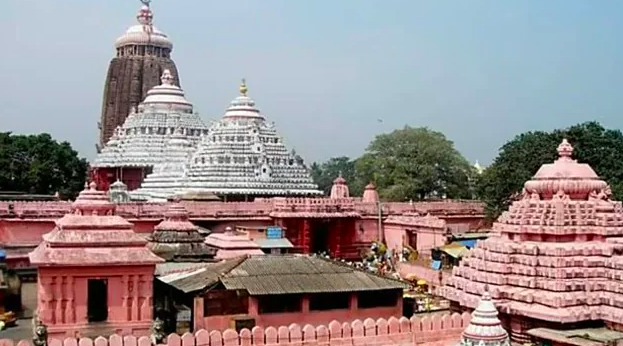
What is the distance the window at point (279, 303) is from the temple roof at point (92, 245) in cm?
260

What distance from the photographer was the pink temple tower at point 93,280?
61.6 feet

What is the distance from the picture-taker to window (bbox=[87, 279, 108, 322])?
1928 centimetres

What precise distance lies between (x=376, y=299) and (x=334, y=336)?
305 centimetres

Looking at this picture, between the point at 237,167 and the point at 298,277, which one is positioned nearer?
the point at 298,277

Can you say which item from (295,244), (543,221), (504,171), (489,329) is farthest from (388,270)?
(489,329)

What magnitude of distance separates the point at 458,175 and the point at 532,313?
35.8 m

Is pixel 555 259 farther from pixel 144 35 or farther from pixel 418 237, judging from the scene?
pixel 144 35

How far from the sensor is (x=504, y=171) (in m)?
38.4

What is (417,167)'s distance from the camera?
50938 millimetres

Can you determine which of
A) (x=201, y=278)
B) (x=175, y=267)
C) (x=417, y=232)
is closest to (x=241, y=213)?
(x=417, y=232)

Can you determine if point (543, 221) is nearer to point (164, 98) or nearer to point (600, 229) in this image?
point (600, 229)

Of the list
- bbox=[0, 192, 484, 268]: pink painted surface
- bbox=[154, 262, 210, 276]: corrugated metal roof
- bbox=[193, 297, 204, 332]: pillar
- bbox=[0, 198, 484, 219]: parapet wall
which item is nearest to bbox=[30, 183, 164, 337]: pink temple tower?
bbox=[193, 297, 204, 332]: pillar

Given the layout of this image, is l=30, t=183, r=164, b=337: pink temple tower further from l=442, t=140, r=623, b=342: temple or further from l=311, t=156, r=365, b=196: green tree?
l=311, t=156, r=365, b=196: green tree

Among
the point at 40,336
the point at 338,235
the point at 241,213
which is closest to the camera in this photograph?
the point at 40,336
